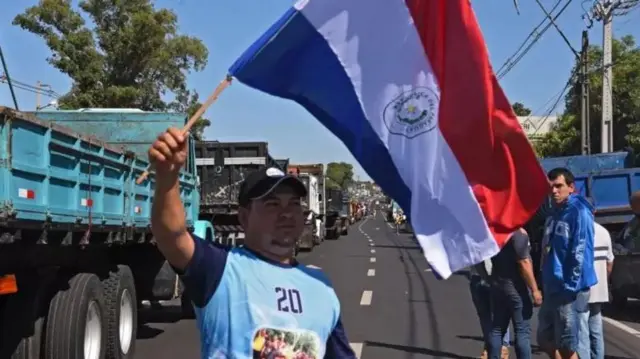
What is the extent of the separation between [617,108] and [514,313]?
111 ft

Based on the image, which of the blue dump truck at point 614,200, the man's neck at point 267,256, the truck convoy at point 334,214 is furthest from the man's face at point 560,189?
the truck convoy at point 334,214

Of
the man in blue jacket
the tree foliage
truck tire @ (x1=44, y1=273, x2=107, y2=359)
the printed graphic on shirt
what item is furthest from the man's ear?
the tree foliage

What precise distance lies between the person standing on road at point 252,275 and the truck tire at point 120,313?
5.43 meters

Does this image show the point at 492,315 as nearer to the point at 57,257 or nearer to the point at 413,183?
the point at 57,257

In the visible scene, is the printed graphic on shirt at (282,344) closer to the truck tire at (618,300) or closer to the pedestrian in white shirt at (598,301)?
the pedestrian in white shirt at (598,301)

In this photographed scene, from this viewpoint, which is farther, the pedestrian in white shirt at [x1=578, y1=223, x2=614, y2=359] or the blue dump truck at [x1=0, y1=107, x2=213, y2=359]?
the pedestrian in white shirt at [x1=578, y1=223, x2=614, y2=359]

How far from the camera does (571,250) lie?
6781mm

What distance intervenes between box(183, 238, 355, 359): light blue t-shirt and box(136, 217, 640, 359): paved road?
22.2ft

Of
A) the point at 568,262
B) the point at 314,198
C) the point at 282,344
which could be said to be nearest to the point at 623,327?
the point at 568,262

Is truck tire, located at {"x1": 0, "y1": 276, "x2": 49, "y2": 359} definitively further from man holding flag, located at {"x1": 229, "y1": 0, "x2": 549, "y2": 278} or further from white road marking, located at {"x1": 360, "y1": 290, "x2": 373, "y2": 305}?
white road marking, located at {"x1": 360, "y1": 290, "x2": 373, "y2": 305}

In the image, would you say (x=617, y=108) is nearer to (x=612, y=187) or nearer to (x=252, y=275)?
(x=612, y=187)

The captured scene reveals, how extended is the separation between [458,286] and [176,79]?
1423cm

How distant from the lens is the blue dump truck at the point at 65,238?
5945 millimetres

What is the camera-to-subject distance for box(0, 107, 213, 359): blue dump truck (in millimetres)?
5945
